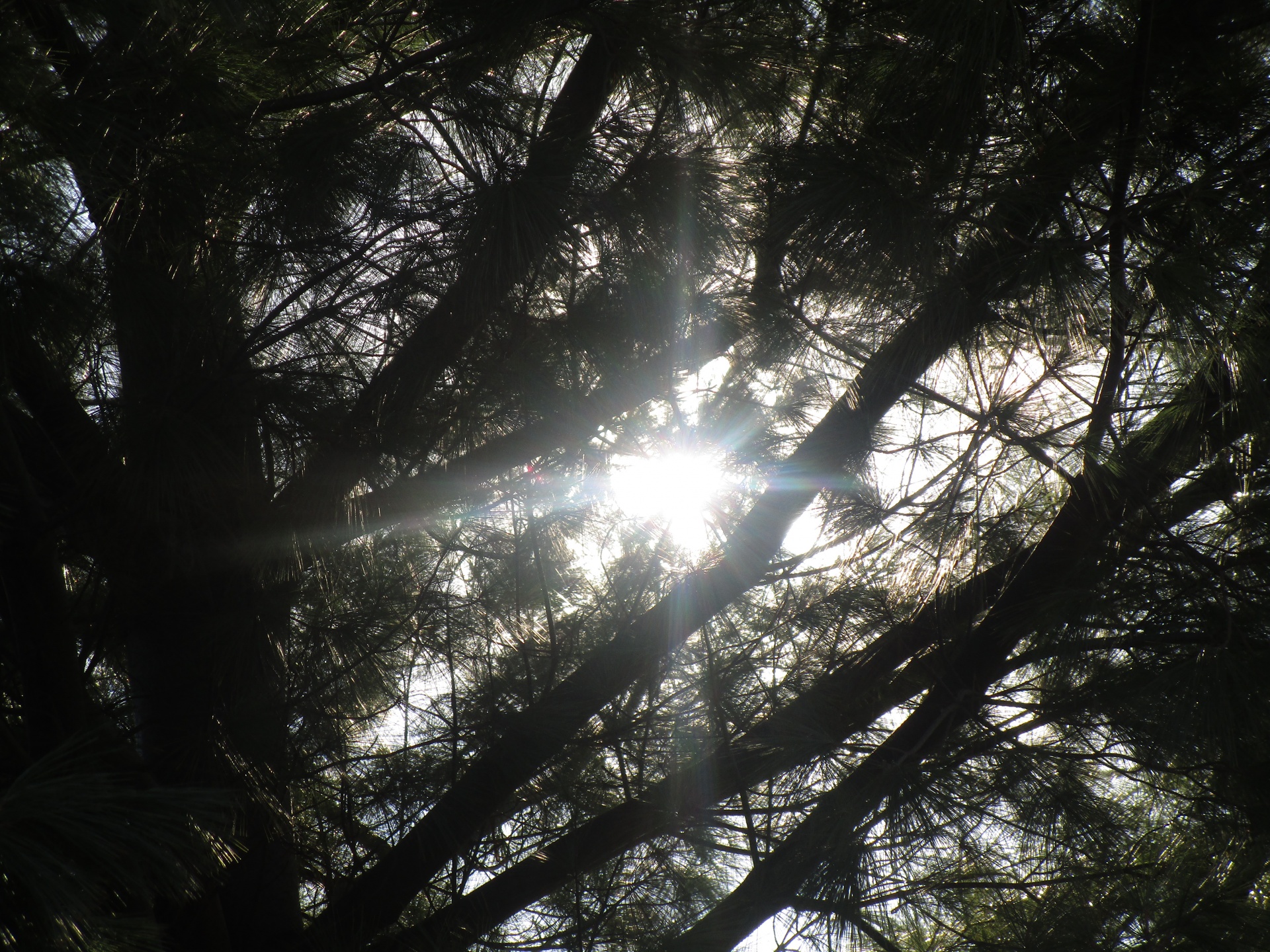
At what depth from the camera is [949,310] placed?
1.22 meters

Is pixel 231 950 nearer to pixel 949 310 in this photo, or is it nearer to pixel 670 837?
pixel 670 837

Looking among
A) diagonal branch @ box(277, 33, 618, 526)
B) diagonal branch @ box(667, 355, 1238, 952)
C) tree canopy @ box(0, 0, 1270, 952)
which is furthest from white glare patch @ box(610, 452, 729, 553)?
diagonal branch @ box(667, 355, 1238, 952)

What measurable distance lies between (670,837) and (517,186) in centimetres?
149

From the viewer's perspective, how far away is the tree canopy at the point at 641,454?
1.15 metres

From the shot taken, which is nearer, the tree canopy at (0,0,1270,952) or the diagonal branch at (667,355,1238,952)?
the tree canopy at (0,0,1270,952)

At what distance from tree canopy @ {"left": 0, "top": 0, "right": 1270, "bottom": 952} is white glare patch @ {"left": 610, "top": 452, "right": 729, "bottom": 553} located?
0.04ft

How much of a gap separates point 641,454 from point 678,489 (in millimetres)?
138

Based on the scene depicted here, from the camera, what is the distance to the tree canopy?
1153 mm

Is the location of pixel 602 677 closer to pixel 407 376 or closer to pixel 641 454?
pixel 641 454

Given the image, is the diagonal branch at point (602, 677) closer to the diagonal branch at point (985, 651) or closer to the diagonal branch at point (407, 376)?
the diagonal branch at point (985, 651)

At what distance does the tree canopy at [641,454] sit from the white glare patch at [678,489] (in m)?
0.01

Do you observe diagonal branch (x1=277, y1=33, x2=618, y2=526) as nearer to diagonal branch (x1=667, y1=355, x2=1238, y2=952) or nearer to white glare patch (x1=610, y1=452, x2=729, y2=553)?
white glare patch (x1=610, y1=452, x2=729, y2=553)

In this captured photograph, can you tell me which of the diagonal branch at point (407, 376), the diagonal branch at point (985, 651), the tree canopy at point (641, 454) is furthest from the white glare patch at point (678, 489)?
the diagonal branch at point (985, 651)

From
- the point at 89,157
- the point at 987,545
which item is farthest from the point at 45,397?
the point at 987,545
